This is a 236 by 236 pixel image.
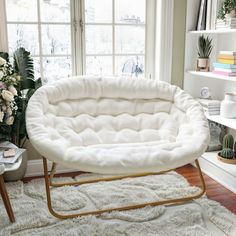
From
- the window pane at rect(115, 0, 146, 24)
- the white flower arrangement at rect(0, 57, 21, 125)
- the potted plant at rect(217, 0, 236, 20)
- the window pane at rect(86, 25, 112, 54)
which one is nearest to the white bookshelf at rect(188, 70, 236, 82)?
the potted plant at rect(217, 0, 236, 20)

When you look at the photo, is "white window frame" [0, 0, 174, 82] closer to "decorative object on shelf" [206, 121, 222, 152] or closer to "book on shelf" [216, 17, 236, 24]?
"book on shelf" [216, 17, 236, 24]

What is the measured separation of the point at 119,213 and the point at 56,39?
1.61 meters

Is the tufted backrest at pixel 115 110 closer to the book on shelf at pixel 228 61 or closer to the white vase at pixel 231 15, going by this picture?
the book on shelf at pixel 228 61


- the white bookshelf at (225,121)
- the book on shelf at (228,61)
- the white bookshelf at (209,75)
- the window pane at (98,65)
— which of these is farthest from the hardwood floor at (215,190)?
the window pane at (98,65)

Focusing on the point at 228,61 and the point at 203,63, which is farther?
the point at 203,63

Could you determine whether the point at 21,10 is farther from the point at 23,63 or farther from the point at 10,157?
the point at 10,157

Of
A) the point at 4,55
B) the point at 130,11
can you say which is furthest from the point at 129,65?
the point at 4,55

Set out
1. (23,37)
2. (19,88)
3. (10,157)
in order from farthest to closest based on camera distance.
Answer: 1. (23,37)
2. (19,88)
3. (10,157)

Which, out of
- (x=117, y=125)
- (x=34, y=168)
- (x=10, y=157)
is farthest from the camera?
(x=34, y=168)

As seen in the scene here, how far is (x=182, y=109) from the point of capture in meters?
2.51

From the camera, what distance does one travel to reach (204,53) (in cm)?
313

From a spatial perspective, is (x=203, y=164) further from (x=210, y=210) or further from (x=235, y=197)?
(x=210, y=210)

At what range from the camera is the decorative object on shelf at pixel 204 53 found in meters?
3.09

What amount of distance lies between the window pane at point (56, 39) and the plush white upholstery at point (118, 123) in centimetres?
58
